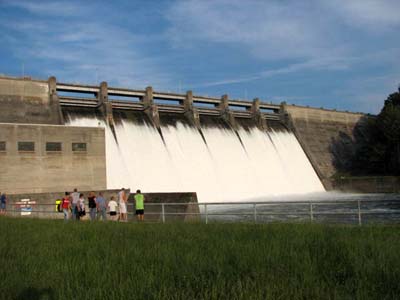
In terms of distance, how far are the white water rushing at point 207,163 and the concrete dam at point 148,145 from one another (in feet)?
0.30

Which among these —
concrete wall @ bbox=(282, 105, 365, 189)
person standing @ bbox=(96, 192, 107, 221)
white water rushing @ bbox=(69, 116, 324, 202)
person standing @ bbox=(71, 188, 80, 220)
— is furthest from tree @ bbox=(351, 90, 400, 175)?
person standing @ bbox=(71, 188, 80, 220)

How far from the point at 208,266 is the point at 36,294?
2570 millimetres

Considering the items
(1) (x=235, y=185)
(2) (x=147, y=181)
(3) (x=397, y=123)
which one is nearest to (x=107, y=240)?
(2) (x=147, y=181)

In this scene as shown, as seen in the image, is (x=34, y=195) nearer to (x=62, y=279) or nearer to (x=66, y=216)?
(x=66, y=216)

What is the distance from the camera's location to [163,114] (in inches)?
1737

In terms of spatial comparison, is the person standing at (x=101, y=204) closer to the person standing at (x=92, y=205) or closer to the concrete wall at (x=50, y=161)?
the person standing at (x=92, y=205)

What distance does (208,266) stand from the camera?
7.57m

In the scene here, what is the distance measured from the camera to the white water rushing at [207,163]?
36781 millimetres

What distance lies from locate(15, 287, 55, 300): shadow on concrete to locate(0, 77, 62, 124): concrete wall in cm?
3030

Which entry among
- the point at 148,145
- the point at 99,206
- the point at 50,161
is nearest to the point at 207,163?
the point at 148,145

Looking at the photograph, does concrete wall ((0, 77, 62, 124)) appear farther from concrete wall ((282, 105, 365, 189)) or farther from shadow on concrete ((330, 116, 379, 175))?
shadow on concrete ((330, 116, 379, 175))

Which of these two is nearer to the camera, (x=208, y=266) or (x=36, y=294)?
(x=36, y=294)

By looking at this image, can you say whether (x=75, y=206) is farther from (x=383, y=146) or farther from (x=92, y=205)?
(x=383, y=146)

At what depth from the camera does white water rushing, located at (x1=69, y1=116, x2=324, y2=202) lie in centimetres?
3678
